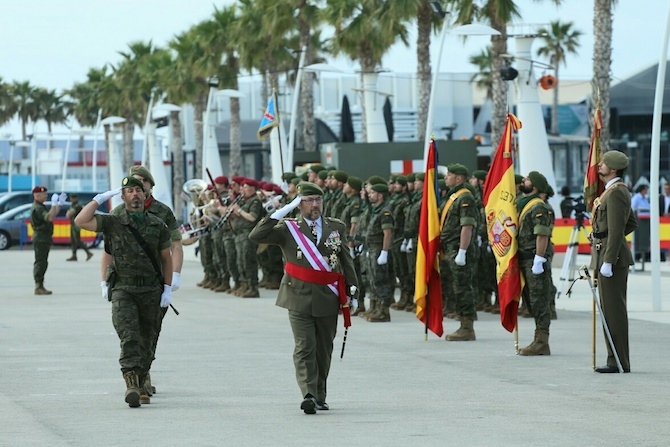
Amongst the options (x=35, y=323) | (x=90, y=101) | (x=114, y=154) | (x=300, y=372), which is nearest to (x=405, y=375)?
(x=300, y=372)

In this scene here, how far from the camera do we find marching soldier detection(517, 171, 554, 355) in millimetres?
15156

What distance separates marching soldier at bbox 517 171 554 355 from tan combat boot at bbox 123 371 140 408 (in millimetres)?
5023

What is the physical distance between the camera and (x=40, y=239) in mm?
26188

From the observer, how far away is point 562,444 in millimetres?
9375

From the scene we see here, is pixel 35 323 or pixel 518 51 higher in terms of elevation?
pixel 518 51

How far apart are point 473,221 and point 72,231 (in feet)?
86.8

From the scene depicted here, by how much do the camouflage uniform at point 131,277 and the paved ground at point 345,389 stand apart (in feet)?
1.37

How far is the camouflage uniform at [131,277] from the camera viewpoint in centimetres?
1145

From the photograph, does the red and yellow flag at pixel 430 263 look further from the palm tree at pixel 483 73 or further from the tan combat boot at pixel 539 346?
the palm tree at pixel 483 73

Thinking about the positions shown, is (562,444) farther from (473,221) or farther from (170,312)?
(170,312)

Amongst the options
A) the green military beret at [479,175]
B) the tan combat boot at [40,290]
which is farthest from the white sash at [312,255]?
the tan combat boot at [40,290]

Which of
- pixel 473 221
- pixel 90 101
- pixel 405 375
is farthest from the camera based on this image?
pixel 90 101

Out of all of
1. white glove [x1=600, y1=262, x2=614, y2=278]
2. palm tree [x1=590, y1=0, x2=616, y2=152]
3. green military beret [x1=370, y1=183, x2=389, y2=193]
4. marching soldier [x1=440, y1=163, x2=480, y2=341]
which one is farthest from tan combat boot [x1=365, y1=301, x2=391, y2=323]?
palm tree [x1=590, y1=0, x2=616, y2=152]

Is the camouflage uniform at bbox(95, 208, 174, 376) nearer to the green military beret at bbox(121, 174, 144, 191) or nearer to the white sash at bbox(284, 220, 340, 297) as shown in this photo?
the green military beret at bbox(121, 174, 144, 191)
